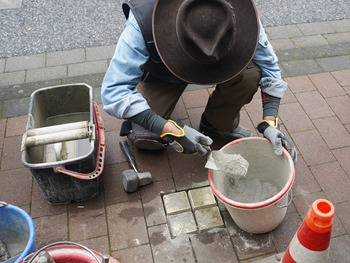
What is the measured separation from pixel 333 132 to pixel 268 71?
0.98m

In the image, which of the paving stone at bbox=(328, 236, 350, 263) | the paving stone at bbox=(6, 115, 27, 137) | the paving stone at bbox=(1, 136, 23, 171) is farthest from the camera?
the paving stone at bbox=(6, 115, 27, 137)

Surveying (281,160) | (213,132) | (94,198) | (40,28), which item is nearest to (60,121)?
(94,198)

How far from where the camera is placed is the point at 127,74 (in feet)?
6.91

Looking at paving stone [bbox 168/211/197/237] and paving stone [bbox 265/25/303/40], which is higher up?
paving stone [bbox 265/25/303/40]

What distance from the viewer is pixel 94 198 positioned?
8.11ft

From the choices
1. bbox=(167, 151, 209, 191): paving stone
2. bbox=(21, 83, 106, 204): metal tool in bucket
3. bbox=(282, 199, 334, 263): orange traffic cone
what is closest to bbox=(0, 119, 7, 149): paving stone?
bbox=(21, 83, 106, 204): metal tool in bucket

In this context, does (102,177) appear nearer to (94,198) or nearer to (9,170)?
(94,198)

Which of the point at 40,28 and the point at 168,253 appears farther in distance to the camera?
the point at 40,28

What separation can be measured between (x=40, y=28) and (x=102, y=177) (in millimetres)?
2641

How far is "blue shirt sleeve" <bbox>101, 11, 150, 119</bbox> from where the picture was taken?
206cm

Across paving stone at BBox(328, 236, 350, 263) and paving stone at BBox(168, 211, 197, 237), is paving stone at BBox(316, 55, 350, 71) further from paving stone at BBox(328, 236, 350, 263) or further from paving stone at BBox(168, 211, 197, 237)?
paving stone at BBox(168, 211, 197, 237)

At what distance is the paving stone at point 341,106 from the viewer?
304 cm

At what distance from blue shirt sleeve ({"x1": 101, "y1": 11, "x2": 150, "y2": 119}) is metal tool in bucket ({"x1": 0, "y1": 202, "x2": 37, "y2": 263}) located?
32.5 inches

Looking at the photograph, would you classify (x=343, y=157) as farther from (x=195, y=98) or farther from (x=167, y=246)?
(x=167, y=246)
